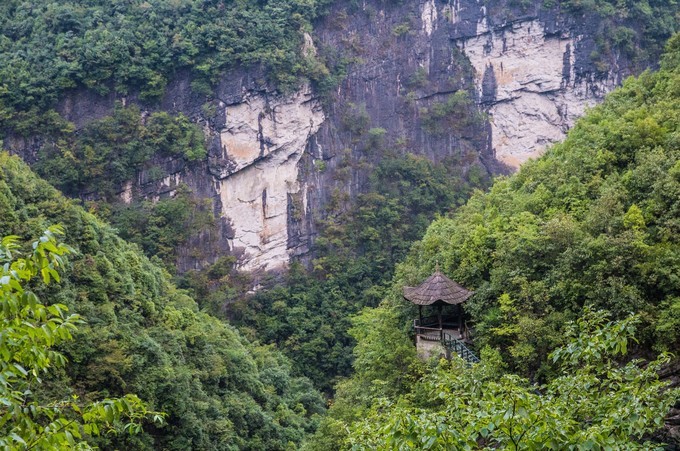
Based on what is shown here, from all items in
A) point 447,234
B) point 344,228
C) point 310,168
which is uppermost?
point 447,234

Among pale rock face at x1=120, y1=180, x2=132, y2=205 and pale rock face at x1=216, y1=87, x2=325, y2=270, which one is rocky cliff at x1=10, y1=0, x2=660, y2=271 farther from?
pale rock face at x1=120, y1=180, x2=132, y2=205

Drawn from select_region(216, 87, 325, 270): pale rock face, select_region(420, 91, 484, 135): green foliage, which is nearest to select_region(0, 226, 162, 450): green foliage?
select_region(216, 87, 325, 270): pale rock face

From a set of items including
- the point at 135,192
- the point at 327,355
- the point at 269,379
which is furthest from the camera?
the point at 135,192

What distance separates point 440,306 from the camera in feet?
37.5

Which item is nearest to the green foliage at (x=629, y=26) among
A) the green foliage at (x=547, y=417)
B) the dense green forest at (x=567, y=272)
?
the dense green forest at (x=567, y=272)

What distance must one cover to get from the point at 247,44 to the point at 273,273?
9318 millimetres

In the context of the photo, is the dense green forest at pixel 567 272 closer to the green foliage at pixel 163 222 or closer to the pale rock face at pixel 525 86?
the green foliage at pixel 163 222

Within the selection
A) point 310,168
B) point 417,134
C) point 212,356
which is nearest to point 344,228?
point 310,168

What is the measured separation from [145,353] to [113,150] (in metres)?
14.6

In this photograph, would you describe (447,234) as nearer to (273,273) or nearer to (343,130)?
(273,273)

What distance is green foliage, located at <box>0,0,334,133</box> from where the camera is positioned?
1049 inches

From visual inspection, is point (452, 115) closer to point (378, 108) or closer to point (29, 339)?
point (378, 108)

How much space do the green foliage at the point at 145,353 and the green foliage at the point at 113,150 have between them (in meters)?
7.59

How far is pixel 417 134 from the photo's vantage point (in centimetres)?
3509
